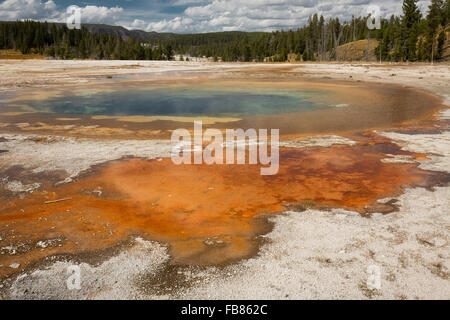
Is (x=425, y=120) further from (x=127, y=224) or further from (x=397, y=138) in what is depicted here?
(x=127, y=224)

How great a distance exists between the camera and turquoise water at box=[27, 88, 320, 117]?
14422 mm

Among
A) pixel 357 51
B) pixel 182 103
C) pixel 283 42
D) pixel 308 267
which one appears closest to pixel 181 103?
pixel 182 103

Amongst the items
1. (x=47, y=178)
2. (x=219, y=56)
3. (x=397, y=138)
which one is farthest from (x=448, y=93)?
(x=219, y=56)

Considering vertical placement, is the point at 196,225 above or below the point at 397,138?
below

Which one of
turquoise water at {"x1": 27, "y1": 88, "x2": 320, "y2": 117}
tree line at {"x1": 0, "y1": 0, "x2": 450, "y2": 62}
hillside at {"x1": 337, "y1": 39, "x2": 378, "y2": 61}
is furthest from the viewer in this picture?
hillside at {"x1": 337, "y1": 39, "x2": 378, "y2": 61}

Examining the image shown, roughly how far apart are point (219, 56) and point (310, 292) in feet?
391

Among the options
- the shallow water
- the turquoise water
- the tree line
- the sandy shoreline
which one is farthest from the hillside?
the sandy shoreline

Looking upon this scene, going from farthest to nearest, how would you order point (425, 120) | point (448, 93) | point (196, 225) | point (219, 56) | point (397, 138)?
point (219, 56) < point (448, 93) < point (425, 120) < point (397, 138) < point (196, 225)

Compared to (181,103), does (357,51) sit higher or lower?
higher

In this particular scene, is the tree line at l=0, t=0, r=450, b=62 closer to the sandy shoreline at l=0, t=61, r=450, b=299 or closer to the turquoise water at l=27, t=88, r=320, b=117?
the turquoise water at l=27, t=88, r=320, b=117

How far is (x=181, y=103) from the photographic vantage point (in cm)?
1680

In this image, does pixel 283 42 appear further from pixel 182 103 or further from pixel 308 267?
pixel 308 267

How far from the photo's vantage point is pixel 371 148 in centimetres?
811

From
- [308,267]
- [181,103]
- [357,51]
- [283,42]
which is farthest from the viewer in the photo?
[283,42]
